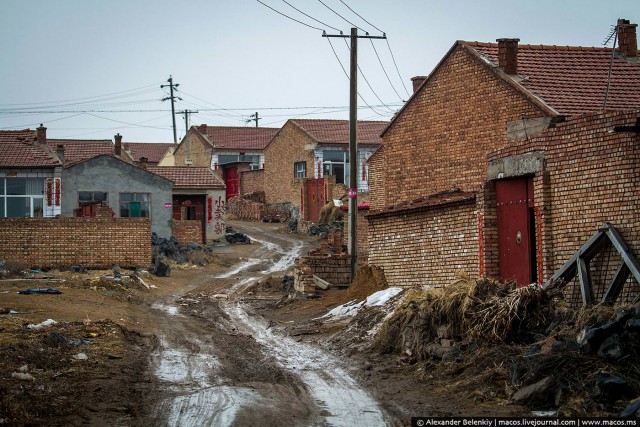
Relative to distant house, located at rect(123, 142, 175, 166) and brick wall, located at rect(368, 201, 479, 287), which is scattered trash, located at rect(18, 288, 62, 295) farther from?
distant house, located at rect(123, 142, 175, 166)

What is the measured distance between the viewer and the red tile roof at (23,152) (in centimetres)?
4038

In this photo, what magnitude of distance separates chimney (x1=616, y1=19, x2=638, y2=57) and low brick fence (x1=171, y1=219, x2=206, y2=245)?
23.9 metres

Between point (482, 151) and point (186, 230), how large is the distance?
22.5m

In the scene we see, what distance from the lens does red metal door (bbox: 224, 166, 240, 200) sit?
65500 millimetres

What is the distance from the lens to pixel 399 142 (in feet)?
91.9

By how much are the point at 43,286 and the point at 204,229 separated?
19988 millimetres

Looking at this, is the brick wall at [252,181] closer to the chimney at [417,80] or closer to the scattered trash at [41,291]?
the chimney at [417,80]

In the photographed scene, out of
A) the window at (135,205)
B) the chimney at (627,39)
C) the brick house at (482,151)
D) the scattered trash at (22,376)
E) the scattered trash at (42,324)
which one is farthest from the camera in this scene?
the window at (135,205)

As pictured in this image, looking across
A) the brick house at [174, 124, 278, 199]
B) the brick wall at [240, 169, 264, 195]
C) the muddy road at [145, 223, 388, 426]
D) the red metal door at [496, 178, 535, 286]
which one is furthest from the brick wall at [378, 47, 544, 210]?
the brick house at [174, 124, 278, 199]

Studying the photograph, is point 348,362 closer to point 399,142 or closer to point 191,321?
point 191,321

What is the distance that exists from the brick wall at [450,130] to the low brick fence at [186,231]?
57.5ft

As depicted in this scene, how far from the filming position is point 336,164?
56719mm

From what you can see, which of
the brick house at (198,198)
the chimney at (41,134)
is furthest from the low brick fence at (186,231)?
the chimney at (41,134)

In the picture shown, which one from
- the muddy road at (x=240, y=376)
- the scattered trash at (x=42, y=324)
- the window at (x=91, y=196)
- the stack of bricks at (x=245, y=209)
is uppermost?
the window at (x=91, y=196)
